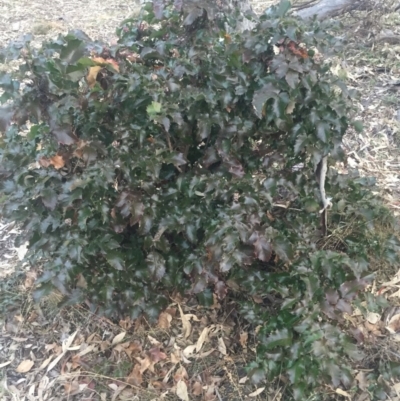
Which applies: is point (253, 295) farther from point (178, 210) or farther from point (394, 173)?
point (394, 173)

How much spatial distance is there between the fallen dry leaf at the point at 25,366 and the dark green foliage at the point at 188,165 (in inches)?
24.8

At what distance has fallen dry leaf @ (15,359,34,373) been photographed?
2.78 m

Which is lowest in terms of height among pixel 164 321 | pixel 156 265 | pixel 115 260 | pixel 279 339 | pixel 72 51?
pixel 164 321

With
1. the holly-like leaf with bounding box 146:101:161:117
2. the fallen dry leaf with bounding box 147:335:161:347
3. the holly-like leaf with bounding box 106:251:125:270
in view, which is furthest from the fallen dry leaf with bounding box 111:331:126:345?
the holly-like leaf with bounding box 146:101:161:117

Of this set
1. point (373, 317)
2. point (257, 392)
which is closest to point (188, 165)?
point (257, 392)

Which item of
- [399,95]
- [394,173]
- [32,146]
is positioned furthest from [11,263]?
[399,95]

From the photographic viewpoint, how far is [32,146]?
2.34 m

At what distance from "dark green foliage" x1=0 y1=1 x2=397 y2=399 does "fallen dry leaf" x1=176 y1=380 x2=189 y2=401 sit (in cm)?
43

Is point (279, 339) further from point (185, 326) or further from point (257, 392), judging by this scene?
point (185, 326)

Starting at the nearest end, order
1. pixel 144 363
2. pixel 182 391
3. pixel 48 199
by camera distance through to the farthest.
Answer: pixel 48 199 → pixel 182 391 → pixel 144 363

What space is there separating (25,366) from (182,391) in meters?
0.89

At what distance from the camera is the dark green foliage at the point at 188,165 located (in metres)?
2.10

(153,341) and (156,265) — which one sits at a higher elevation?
(156,265)

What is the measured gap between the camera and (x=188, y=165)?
2.49 metres
